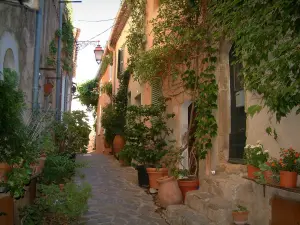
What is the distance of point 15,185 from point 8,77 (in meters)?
0.92

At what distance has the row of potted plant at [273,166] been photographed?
3.68m

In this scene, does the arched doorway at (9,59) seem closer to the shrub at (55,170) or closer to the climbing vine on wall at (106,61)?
the shrub at (55,170)

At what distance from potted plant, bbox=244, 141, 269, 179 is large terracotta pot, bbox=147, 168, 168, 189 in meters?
3.33

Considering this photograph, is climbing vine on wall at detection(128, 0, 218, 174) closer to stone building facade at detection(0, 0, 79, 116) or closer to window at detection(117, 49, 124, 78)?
stone building facade at detection(0, 0, 79, 116)

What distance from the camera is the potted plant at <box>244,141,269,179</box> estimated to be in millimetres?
4410

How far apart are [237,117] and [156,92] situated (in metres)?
3.91

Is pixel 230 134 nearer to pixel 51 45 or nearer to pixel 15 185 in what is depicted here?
pixel 15 185

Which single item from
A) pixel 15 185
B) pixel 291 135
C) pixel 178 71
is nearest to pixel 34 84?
pixel 178 71

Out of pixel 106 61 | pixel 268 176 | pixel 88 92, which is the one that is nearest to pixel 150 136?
pixel 268 176

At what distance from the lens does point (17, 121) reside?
2688 millimetres

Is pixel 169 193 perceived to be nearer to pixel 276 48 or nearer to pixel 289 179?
pixel 289 179

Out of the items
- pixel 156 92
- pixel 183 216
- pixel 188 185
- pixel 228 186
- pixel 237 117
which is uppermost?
pixel 156 92

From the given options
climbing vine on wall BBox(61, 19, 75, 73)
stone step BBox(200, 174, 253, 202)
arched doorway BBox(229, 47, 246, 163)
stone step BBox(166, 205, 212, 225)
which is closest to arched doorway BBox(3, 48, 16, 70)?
stone step BBox(166, 205, 212, 225)

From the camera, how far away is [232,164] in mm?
5809
